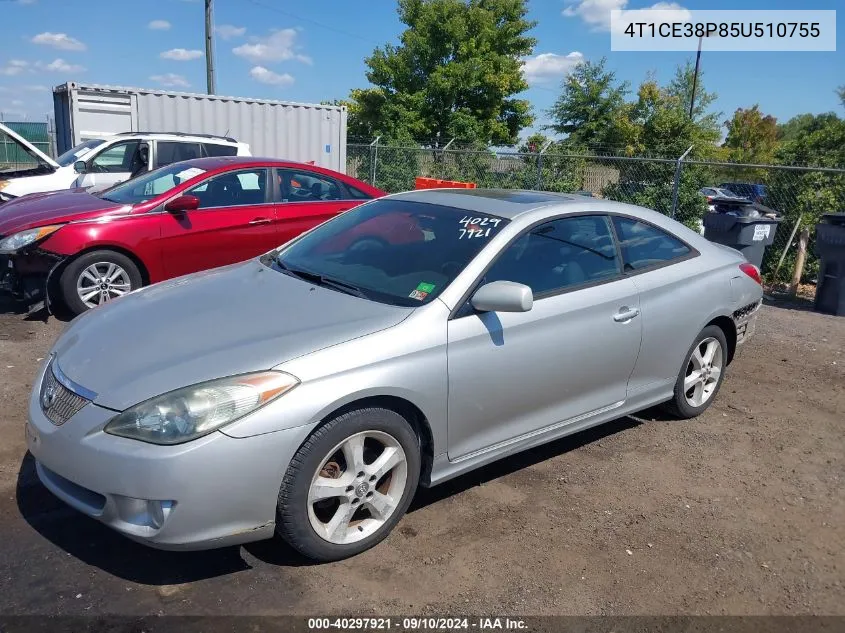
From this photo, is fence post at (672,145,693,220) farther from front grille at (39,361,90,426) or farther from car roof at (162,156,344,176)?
front grille at (39,361,90,426)

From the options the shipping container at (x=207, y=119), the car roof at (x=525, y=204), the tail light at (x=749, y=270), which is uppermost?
the shipping container at (x=207, y=119)

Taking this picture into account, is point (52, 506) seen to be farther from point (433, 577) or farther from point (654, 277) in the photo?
point (654, 277)

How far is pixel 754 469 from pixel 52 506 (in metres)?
3.94

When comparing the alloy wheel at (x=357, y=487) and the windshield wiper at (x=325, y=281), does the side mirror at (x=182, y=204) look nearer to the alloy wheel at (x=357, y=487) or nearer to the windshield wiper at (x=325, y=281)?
the windshield wiper at (x=325, y=281)

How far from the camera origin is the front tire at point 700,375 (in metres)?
4.83

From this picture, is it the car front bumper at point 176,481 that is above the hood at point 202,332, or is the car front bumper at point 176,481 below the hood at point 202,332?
below

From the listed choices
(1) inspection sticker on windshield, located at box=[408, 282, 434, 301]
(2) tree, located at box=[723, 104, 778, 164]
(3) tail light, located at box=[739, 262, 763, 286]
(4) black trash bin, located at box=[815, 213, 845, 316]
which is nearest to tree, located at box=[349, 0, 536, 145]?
(2) tree, located at box=[723, 104, 778, 164]

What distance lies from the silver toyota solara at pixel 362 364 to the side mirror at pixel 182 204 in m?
2.67

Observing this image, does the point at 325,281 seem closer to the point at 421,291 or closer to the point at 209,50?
the point at 421,291

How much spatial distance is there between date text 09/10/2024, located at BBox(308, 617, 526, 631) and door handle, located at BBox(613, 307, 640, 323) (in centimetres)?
189

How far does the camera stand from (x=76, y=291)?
6.45m

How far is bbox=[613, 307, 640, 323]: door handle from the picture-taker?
4117 mm

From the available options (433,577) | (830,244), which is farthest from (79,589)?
(830,244)

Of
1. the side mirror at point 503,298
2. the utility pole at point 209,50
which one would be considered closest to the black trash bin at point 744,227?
the side mirror at point 503,298
